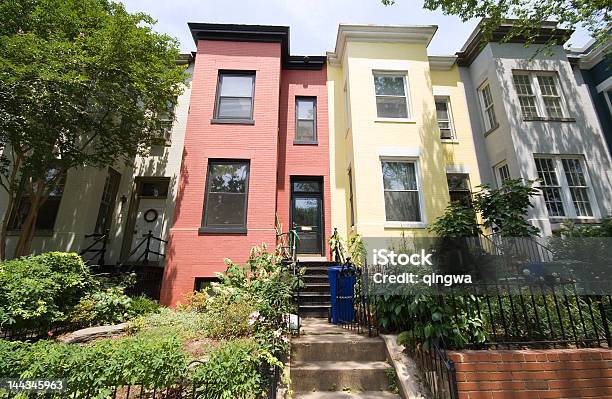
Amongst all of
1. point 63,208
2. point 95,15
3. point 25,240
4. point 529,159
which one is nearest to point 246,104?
point 95,15

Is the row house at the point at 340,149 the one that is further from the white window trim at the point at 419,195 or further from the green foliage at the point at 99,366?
the green foliage at the point at 99,366

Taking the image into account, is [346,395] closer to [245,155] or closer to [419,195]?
[419,195]

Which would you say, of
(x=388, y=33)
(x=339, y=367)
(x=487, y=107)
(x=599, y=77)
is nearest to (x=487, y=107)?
(x=487, y=107)

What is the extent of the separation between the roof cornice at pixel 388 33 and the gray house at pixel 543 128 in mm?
2148

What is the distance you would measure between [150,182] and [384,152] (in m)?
9.03

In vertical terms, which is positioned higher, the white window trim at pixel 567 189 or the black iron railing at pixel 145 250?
the white window trim at pixel 567 189

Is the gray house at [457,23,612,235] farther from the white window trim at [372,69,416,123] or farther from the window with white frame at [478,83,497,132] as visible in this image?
the white window trim at [372,69,416,123]

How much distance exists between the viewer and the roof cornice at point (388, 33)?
1029 cm

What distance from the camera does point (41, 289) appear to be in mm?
5309

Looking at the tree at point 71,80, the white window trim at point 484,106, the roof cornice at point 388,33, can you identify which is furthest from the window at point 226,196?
the white window trim at point 484,106

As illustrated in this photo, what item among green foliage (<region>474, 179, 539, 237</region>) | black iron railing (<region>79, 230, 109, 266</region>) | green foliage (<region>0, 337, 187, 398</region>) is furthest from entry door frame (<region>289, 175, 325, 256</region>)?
green foliage (<region>0, 337, 187, 398</region>)

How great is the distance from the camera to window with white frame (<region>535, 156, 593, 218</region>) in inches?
355

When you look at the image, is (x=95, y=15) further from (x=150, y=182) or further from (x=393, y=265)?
(x=393, y=265)

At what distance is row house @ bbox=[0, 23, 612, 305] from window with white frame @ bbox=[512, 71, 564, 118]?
0.15ft
